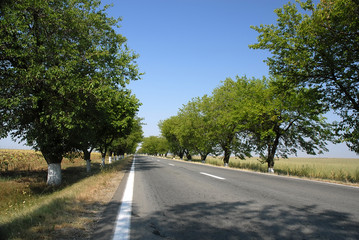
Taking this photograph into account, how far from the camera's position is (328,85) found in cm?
1423

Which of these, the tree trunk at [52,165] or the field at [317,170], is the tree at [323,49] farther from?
the tree trunk at [52,165]

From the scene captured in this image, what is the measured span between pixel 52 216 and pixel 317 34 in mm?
14519

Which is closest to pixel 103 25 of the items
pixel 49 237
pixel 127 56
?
pixel 127 56

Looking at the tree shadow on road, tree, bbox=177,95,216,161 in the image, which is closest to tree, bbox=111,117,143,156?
tree, bbox=177,95,216,161

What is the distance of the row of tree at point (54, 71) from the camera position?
9703 millimetres

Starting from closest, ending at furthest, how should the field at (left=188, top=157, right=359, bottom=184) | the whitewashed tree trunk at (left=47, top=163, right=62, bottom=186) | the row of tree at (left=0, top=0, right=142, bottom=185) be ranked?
the row of tree at (left=0, top=0, right=142, bottom=185) < the whitewashed tree trunk at (left=47, top=163, right=62, bottom=186) < the field at (left=188, top=157, right=359, bottom=184)

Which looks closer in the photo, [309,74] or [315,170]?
[309,74]

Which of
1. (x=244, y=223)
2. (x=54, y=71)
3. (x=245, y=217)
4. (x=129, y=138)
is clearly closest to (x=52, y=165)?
(x=54, y=71)

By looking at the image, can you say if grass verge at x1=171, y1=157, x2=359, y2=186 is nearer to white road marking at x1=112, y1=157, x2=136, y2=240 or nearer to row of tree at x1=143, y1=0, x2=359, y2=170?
row of tree at x1=143, y1=0, x2=359, y2=170

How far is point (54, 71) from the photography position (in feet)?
30.7

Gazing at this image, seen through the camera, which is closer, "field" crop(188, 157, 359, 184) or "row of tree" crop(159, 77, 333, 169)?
"field" crop(188, 157, 359, 184)

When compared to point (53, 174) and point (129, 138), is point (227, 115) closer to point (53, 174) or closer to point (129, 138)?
point (129, 138)

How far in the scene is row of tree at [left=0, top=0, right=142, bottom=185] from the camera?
382 inches

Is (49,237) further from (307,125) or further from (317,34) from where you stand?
(307,125)
